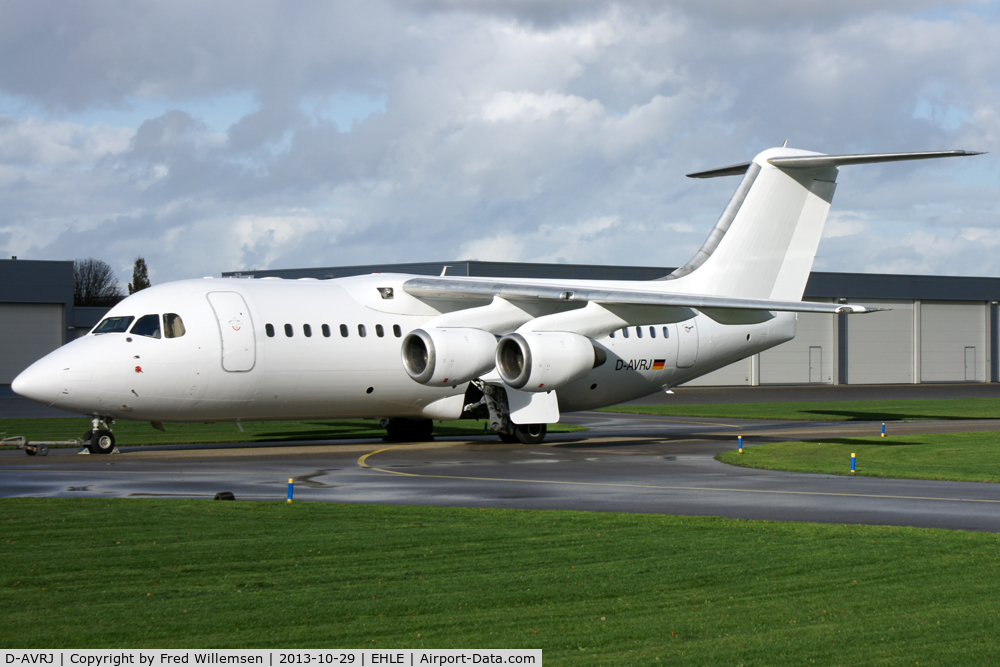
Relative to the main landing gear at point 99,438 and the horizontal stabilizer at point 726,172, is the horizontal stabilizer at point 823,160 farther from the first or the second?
the main landing gear at point 99,438

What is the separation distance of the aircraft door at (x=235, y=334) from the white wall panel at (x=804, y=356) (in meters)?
48.3

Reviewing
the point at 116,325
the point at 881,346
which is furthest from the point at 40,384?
the point at 881,346

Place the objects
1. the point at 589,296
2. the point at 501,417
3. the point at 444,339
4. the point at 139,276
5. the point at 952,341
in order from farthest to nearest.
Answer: the point at 139,276 → the point at 952,341 → the point at 501,417 → the point at 589,296 → the point at 444,339

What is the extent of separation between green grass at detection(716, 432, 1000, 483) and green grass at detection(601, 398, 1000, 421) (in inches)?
462

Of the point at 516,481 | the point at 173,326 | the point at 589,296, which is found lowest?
the point at 516,481

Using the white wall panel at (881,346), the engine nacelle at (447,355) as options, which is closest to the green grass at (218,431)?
the engine nacelle at (447,355)

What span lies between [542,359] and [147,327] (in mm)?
8664

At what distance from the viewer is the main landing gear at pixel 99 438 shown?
22.8 metres

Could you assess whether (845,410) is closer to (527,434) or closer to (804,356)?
(527,434)

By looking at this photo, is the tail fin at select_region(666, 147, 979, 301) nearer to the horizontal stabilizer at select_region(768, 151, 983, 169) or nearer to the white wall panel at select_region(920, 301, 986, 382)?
the horizontal stabilizer at select_region(768, 151, 983, 169)

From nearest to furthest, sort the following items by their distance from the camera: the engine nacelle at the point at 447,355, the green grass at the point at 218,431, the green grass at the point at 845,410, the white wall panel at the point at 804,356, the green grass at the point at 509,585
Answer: the green grass at the point at 509,585 → the engine nacelle at the point at 447,355 → the green grass at the point at 218,431 → the green grass at the point at 845,410 → the white wall panel at the point at 804,356

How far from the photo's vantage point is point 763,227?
95.1 feet

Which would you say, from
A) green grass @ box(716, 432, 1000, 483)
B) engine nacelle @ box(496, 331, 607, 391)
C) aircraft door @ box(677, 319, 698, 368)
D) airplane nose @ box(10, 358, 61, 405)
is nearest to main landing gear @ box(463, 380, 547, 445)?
engine nacelle @ box(496, 331, 607, 391)

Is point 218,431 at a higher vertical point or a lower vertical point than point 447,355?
lower
